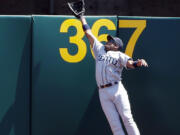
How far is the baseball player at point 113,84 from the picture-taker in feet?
18.3

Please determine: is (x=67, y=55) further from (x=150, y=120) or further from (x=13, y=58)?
(x=150, y=120)

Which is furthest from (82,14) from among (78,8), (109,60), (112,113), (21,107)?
(21,107)

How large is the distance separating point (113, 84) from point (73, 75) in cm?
71

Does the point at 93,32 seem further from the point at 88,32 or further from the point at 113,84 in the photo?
the point at 113,84

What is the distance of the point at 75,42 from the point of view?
→ 20.0 feet

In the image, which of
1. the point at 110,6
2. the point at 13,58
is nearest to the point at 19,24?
the point at 13,58

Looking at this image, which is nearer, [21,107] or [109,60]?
[109,60]

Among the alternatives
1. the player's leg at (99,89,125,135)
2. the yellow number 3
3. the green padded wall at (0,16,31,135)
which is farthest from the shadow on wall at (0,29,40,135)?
the player's leg at (99,89,125,135)

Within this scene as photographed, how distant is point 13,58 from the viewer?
595 cm

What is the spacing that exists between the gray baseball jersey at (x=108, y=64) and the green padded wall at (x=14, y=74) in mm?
951

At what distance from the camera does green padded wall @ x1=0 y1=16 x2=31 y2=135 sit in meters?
5.93

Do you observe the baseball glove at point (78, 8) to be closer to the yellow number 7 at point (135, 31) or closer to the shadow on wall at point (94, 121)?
the yellow number 7 at point (135, 31)

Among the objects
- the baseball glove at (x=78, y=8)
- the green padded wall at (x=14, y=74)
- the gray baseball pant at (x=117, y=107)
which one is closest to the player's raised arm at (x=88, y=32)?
the baseball glove at (x=78, y=8)

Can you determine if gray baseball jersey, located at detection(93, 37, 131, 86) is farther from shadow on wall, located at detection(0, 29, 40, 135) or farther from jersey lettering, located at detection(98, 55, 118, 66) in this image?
shadow on wall, located at detection(0, 29, 40, 135)
